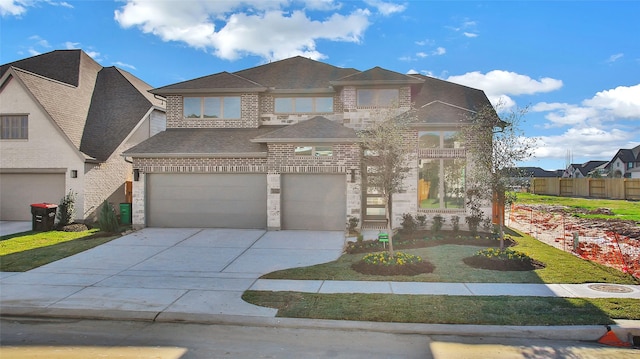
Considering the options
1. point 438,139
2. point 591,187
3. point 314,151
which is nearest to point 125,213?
point 314,151

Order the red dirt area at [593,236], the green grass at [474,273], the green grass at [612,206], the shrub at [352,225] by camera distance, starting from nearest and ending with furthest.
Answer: the green grass at [474,273], the red dirt area at [593,236], the shrub at [352,225], the green grass at [612,206]

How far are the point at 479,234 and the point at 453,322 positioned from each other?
8.49 m

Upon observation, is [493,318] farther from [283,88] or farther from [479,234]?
[283,88]

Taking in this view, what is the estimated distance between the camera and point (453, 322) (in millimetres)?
6180

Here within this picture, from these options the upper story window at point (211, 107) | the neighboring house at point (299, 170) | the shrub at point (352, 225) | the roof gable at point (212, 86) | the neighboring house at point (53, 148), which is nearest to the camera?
the shrub at point (352, 225)

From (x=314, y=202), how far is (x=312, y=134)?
2.54 m

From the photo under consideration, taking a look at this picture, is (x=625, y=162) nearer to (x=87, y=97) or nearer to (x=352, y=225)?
(x=352, y=225)

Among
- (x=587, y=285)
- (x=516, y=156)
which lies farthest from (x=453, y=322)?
(x=516, y=156)

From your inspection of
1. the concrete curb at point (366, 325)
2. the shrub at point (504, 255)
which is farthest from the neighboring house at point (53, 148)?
the shrub at point (504, 255)

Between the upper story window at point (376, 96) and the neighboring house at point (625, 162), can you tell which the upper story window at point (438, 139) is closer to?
the upper story window at point (376, 96)

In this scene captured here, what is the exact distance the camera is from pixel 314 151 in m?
14.8

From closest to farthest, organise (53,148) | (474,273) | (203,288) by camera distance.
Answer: (203,288)
(474,273)
(53,148)

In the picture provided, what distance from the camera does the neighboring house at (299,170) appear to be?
14.7 metres

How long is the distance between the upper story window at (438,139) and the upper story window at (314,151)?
11.4ft
